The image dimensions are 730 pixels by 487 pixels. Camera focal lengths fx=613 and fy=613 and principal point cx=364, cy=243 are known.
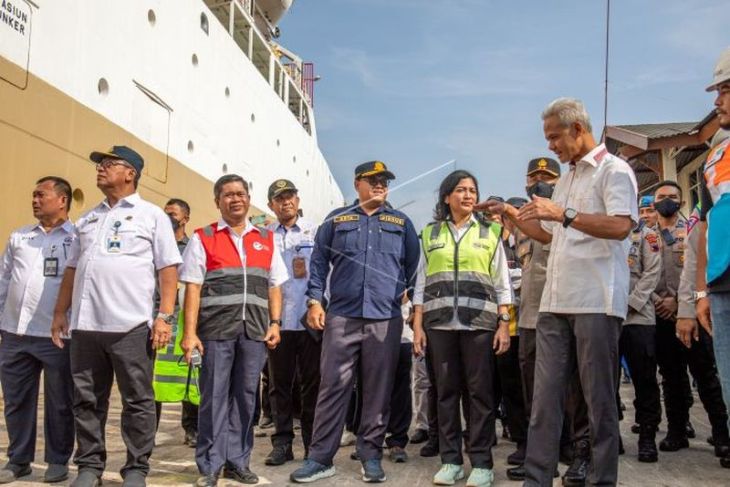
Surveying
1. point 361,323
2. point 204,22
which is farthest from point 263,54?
point 361,323

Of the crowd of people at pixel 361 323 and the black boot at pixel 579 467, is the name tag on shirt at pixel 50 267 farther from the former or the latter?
the black boot at pixel 579 467

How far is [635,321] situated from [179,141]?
27.0 feet

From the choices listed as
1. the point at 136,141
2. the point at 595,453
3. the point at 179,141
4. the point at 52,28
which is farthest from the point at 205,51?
the point at 595,453

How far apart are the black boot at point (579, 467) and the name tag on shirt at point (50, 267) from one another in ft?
10.2

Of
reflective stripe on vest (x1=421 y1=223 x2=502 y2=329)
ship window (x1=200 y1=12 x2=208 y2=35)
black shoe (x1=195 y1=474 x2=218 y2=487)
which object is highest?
ship window (x1=200 y1=12 x2=208 y2=35)

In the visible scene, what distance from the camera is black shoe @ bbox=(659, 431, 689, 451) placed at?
13.6 feet

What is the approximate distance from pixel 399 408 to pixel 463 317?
42.5 inches

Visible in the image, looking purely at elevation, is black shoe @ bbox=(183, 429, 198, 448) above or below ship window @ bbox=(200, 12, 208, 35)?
below

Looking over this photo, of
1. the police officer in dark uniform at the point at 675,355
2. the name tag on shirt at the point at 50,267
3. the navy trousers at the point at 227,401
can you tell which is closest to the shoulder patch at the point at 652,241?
the police officer in dark uniform at the point at 675,355

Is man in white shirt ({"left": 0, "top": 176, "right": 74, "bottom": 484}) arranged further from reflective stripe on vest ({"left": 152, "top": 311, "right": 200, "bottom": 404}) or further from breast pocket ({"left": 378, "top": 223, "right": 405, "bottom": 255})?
breast pocket ({"left": 378, "top": 223, "right": 405, "bottom": 255})

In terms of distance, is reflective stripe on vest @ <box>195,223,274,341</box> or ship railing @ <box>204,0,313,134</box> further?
ship railing @ <box>204,0,313,134</box>

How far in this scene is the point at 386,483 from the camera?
3.38m

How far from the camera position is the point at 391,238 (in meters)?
3.74

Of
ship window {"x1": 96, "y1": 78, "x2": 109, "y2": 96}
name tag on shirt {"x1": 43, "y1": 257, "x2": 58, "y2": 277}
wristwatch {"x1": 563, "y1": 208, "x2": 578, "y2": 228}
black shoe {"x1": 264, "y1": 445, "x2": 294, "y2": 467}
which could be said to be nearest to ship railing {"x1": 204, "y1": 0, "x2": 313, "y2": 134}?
ship window {"x1": 96, "y1": 78, "x2": 109, "y2": 96}
